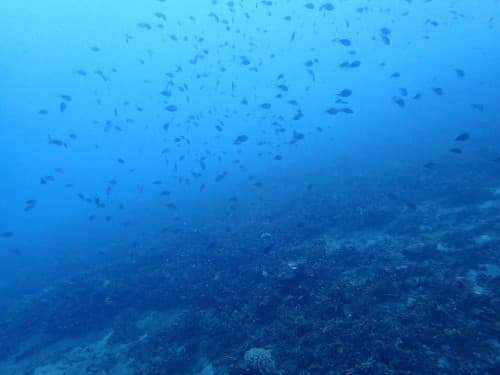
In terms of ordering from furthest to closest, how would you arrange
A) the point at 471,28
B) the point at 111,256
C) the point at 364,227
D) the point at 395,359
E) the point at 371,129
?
the point at 471,28
the point at 371,129
the point at 111,256
the point at 364,227
the point at 395,359

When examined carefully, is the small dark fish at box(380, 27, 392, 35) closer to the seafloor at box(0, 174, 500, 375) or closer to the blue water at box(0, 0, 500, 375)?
the blue water at box(0, 0, 500, 375)

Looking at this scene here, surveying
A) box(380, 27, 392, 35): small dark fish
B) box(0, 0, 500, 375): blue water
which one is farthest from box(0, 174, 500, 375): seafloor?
box(380, 27, 392, 35): small dark fish

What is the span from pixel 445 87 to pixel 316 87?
140085mm

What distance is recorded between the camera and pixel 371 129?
45812mm

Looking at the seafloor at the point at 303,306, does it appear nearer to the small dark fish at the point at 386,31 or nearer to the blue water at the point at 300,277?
the blue water at the point at 300,277

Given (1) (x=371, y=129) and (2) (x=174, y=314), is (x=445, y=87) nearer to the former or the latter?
(1) (x=371, y=129)

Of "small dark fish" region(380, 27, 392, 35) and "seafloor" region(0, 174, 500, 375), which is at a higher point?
"small dark fish" region(380, 27, 392, 35)

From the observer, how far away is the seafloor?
24.8 feet

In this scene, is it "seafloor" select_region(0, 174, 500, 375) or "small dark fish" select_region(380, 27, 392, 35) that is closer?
"seafloor" select_region(0, 174, 500, 375)

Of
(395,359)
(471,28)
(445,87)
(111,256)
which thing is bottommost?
(111,256)

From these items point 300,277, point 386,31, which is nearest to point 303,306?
point 300,277

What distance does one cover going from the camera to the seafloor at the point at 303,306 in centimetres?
755

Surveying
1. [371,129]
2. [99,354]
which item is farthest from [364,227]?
[371,129]

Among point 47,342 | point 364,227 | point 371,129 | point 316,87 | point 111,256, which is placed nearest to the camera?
point 47,342
